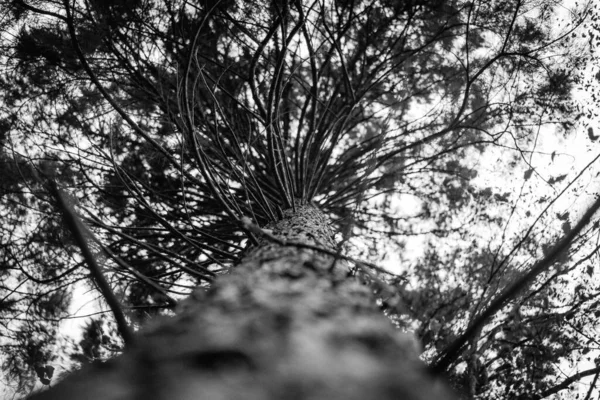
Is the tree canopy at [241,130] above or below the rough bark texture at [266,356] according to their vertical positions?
above

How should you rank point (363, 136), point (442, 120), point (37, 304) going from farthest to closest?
point (363, 136) → point (442, 120) → point (37, 304)

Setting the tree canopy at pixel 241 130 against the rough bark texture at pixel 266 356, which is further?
the tree canopy at pixel 241 130

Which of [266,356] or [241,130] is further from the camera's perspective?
[241,130]

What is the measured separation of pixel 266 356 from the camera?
A: 0.68 m

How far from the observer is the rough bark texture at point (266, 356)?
601 mm

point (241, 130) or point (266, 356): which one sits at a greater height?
point (241, 130)

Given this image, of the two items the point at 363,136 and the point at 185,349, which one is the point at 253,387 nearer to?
the point at 185,349

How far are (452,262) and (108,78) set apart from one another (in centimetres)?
485

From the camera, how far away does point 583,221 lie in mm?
897

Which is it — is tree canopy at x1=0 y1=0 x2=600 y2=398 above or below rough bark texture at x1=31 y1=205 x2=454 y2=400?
above

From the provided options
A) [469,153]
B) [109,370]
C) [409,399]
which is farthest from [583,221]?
[469,153]

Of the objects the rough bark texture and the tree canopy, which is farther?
the tree canopy

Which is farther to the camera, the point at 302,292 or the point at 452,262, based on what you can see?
the point at 452,262

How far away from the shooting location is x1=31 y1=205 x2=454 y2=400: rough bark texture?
601 mm
